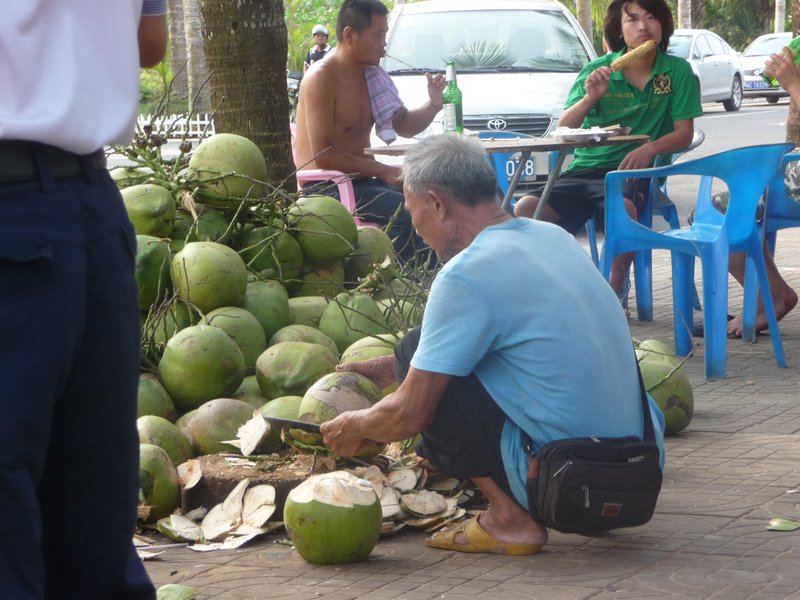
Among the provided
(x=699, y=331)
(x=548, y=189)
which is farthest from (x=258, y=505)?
(x=699, y=331)

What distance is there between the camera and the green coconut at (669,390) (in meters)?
4.66

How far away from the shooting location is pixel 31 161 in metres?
1.93

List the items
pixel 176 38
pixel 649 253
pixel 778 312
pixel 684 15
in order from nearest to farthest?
pixel 778 312 → pixel 649 253 → pixel 176 38 → pixel 684 15

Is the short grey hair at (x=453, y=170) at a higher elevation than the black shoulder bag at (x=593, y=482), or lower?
higher

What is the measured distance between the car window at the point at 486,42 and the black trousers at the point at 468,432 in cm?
706

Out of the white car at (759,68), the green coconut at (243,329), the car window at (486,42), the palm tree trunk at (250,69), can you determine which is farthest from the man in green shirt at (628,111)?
the white car at (759,68)

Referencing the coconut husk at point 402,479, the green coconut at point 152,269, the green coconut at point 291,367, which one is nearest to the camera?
the coconut husk at point 402,479

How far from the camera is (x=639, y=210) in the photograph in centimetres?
682

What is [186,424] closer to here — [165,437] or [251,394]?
[165,437]

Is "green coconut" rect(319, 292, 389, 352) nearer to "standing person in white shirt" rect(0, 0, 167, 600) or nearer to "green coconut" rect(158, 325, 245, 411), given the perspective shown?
"green coconut" rect(158, 325, 245, 411)

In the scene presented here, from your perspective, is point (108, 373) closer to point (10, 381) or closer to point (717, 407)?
point (10, 381)

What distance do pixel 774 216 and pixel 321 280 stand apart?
8.36ft

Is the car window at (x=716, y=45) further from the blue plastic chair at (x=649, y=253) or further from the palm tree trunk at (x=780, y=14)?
the blue plastic chair at (x=649, y=253)

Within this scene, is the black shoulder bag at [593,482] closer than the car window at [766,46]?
Yes
